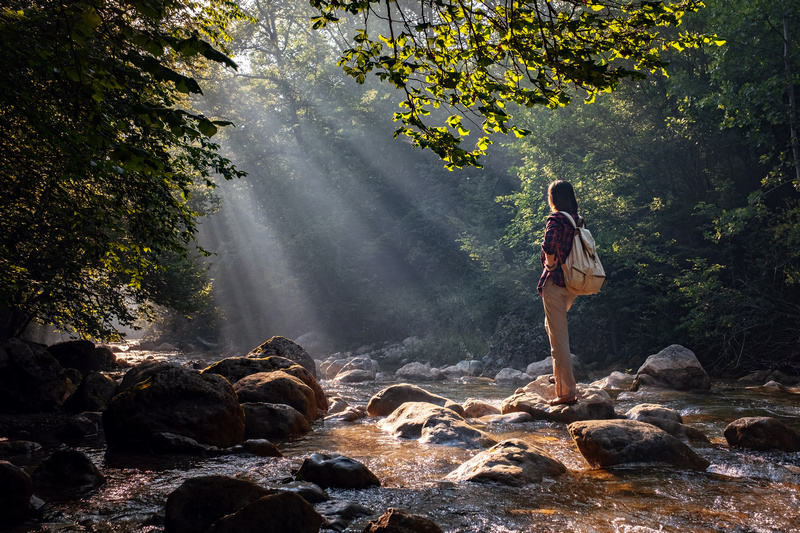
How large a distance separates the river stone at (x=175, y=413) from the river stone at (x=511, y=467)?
2651mm

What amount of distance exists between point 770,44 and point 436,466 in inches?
465

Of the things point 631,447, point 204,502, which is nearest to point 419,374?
point 631,447

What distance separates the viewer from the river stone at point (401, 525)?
8.35 ft

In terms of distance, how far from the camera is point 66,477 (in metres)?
3.72

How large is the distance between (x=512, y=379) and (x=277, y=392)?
8162 millimetres

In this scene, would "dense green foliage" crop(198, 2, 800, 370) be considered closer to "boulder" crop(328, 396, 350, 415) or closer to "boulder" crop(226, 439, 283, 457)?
"boulder" crop(226, 439, 283, 457)

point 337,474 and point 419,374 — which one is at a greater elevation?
point 337,474

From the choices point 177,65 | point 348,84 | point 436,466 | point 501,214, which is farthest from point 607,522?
point 348,84

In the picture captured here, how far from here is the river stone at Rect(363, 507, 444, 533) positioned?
255 centimetres

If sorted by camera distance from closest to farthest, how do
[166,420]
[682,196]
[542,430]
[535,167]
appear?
[166,420] < [542,430] < [682,196] < [535,167]

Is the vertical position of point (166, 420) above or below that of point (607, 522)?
above

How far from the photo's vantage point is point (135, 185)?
5.34 metres

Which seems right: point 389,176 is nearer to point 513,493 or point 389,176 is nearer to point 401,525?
point 513,493

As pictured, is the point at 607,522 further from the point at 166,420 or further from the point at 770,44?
the point at 770,44
